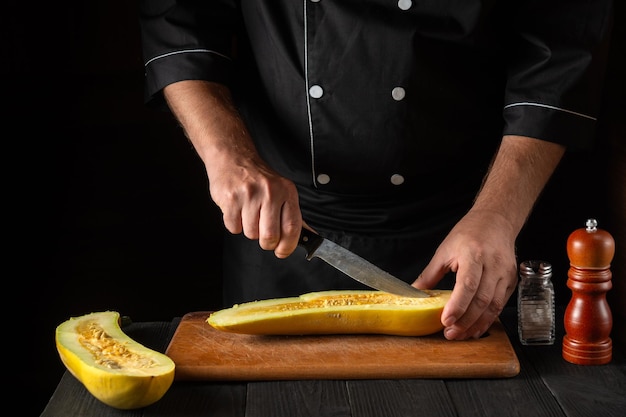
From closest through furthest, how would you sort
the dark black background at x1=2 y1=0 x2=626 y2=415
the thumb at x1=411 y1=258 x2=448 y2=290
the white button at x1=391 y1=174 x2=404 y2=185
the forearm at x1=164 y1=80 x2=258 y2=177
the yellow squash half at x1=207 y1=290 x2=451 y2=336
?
the yellow squash half at x1=207 y1=290 x2=451 y2=336, the thumb at x1=411 y1=258 x2=448 y2=290, the forearm at x1=164 y1=80 x2=258 y2=177, the white button at x1=391 y1=174 x2=404 y2=185, the dark black background at x1=2 y1=0 x2=626 y2=415

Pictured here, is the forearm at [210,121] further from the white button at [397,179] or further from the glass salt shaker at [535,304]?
the glass salt shaker at [535,304]

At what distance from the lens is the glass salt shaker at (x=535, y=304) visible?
165 centimetres

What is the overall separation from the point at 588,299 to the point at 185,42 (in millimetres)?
1102

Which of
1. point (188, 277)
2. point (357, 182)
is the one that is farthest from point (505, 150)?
point (188, 277)

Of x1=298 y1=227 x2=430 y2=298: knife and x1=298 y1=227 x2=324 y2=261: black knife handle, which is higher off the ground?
x1=298 y1=227 x2=324 y2=261: black knife handle

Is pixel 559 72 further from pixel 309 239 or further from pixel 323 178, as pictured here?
pixel 309 239

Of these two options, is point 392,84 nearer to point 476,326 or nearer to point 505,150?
point 505,150

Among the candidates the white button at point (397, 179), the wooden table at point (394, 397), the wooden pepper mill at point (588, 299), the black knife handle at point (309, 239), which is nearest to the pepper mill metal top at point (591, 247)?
the wooden pepper mill at point (588, 299)

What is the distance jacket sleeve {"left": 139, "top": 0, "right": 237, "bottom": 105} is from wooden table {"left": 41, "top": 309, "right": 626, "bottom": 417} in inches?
32.8

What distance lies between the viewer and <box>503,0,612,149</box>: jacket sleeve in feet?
6.55

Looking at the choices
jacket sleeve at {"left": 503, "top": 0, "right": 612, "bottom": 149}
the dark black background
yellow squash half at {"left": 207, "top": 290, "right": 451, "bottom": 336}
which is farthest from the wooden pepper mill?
the dark black background

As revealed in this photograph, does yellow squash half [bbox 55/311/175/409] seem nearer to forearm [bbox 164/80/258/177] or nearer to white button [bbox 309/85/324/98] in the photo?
forearm [bbox 164/80/258/177]

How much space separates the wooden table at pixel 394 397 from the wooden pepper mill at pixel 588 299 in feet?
0.09

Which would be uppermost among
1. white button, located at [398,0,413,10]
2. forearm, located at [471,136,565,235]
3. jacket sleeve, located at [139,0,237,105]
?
white button, located at [398,0,413,10]
